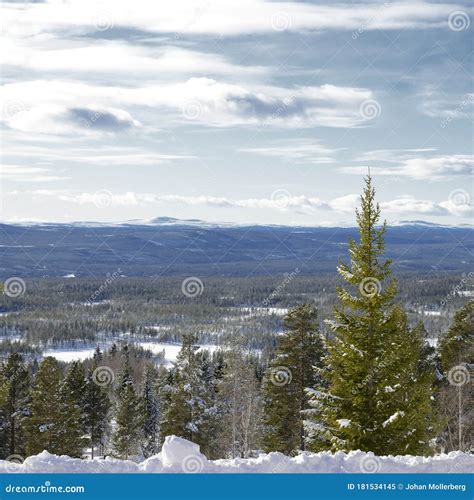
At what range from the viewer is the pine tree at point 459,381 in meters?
29.2

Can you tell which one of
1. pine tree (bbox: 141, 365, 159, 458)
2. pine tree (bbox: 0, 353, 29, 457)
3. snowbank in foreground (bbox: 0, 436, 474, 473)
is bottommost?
pine tree (bbox: 141, 365, 159, 458)

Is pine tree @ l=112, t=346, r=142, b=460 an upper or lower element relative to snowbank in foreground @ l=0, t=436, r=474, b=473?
lower

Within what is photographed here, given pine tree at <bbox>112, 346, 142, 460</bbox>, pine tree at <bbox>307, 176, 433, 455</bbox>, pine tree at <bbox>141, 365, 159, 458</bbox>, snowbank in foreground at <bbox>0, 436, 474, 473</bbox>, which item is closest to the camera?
snowbank in foreground at <bbox>0, 436, 474, 473</bbox>

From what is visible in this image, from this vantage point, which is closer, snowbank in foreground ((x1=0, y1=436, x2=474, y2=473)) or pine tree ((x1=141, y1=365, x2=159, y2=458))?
snowbank in foreground ((x1=0, y1=436, x2=474, y2=473))

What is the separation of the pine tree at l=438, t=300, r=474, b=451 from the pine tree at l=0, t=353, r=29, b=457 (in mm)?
24055

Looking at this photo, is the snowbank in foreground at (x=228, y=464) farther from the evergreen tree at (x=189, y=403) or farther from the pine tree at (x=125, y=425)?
the pine tree at (x=125, y=425)

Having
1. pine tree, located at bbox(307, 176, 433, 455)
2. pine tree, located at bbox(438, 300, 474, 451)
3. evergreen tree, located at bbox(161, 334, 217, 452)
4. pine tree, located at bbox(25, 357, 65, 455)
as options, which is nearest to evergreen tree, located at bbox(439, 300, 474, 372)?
pine tree, located at bbox(438, 300, 474, 451)

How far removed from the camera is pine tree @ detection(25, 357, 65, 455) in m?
33.4

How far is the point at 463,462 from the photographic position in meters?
12.2

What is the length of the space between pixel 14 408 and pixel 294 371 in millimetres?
18381

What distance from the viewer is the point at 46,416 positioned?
33562 mm

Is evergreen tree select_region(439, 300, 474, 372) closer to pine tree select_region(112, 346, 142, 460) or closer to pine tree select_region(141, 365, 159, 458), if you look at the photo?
pine tree select_region(112, 346, 142, 460)

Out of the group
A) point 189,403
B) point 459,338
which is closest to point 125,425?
point 189,403

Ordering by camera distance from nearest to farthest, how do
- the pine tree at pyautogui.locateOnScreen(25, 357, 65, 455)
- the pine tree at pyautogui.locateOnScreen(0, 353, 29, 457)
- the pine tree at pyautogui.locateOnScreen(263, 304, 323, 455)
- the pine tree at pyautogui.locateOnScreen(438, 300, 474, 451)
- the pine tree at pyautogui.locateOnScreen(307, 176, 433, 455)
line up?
the pine tree at pyautogui.locateOnScreen(307, 176, 433, 455), the pine tree at pyautogui.locateOnScreen(263, 304, 323, 455), the pine tree at pyautogui.locateOnScreen(438, 300, 474, 451), the pine tree at pyautogui.locateOnScreen(25, 357, 65, 455), the pine tree at pyautogui.locateOnScreen(0, 353, 29, 457)
